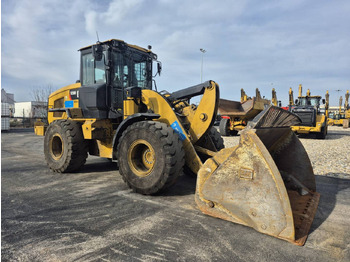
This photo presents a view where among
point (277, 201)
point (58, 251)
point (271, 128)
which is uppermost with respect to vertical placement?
point (271, 128)

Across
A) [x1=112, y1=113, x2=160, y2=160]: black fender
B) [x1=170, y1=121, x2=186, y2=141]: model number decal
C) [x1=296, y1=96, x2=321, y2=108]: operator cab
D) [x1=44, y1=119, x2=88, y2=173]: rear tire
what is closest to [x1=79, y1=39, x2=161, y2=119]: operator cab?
[x1=44, y1=119, x2=88, y2=173]: rear tire

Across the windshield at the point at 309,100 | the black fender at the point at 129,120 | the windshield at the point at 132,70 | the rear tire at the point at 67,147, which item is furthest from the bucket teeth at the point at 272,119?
the windshield at the point at 309,100

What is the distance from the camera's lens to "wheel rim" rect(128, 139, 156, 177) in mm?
3945

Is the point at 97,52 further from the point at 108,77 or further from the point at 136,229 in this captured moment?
the point at 136,229

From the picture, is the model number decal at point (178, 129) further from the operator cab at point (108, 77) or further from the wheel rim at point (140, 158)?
the operator cab at point (108, 77)

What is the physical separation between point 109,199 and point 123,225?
984mm

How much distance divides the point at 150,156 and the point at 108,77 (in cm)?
212

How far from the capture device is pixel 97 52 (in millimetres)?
4715

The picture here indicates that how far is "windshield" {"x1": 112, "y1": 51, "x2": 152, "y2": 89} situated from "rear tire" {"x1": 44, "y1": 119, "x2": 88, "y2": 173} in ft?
4.58

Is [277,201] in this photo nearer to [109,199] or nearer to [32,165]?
[109,199]

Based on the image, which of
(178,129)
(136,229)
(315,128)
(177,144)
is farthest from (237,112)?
(136,229)

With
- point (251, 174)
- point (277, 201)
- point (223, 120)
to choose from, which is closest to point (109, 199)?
point (251, 174)

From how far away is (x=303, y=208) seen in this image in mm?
3221

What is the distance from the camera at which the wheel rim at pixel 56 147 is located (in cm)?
569
